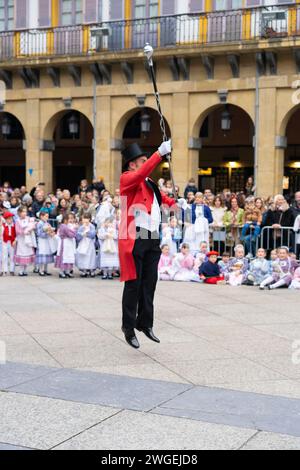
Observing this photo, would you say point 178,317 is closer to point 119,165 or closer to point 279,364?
point 279,364

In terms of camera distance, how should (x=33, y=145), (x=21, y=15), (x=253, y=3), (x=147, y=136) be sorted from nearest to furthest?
(x=253, y=3), (x=21, y=15), (x=33, y=145), (x=147, y=136)

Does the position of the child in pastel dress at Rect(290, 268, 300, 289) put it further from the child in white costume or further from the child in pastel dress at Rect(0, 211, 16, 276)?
the child in pastel dress at Rect(0, 211, 16, 276)

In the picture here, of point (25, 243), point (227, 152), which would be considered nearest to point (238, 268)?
point (25, 243)

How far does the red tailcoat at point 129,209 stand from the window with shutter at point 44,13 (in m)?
18.6

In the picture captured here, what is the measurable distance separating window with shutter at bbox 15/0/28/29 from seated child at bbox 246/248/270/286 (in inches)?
589

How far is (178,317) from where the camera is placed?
32.6ft

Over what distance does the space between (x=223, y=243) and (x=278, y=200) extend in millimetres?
1617

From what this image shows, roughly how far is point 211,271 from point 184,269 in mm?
662

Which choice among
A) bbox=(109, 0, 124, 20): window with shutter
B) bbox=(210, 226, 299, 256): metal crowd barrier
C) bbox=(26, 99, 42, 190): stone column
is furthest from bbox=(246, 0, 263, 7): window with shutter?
bbox=(210, 226, 299, 256): metal crowd barrier

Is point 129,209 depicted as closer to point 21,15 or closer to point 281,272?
point 281,272

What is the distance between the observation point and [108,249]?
15.2 m

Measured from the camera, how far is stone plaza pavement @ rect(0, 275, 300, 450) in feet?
16.5

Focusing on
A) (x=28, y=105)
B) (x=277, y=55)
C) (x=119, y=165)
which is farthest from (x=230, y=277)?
(x=28, y=105)

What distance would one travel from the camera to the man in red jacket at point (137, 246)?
307 inches
